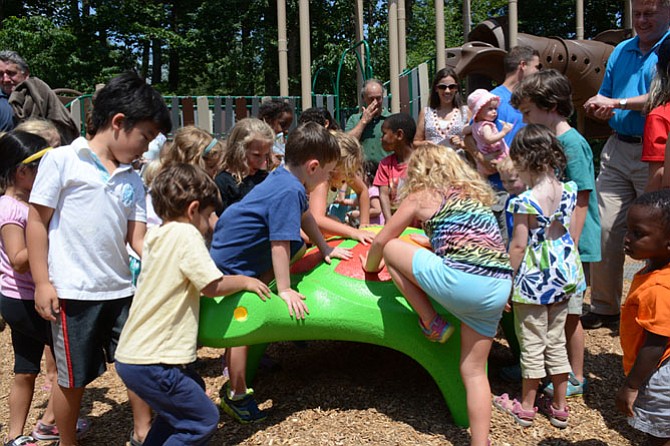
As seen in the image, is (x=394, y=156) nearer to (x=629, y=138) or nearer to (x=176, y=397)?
(x=629, y=138)

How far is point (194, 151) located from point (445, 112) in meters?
2.40

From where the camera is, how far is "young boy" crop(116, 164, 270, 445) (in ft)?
7.70

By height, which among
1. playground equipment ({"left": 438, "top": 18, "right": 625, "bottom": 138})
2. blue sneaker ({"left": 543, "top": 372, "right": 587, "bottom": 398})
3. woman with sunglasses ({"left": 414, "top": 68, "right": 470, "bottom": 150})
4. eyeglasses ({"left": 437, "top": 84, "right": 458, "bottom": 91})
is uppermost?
playground equipment ({"left": 438, "top": 18, "right": 625, "bottom": 138})

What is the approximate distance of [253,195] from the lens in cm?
296

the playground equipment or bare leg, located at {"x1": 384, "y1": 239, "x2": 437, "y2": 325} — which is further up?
the playground equipment

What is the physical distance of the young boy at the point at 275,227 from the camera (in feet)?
9.16

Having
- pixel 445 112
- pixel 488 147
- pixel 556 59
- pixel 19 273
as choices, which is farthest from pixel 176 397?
pixel 556 59

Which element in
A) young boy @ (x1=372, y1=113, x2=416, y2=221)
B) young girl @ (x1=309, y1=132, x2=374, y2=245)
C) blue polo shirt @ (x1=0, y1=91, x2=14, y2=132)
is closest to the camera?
young girl @ (x1=309, y1=132, x2=374, y2=245)

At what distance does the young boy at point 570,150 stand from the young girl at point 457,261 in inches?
31.5

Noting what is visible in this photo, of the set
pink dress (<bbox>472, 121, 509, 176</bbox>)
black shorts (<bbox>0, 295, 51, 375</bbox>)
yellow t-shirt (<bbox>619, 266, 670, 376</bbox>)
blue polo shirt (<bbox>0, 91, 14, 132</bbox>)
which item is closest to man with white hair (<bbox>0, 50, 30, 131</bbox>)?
blue polo shirt (<bbox>0, 91, 14, 132</bbox>)

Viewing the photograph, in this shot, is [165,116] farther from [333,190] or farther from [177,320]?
[333,190]

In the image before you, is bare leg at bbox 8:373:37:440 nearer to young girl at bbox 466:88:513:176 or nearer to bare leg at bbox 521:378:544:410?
bare leg at bbox 521:378:544:410

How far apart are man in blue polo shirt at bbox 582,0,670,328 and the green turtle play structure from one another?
1854 millimetres

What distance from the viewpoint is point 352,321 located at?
300 centimetres
